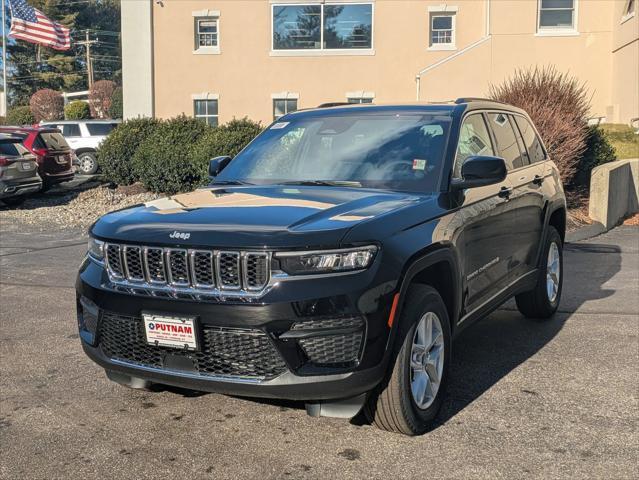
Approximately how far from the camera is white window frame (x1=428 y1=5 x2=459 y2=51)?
25734 mm

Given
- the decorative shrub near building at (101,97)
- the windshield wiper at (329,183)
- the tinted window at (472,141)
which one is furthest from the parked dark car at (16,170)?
the decorative shrub near building at (101,97)

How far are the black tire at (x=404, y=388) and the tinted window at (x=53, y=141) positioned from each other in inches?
644

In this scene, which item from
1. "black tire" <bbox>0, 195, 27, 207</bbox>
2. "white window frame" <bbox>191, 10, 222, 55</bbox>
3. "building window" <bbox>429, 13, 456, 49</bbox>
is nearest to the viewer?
"black tire" <bbox>0, 195, 27, 207</bbox>

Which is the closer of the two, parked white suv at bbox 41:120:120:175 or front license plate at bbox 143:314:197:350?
front license plate at bbox 143:314:197:350

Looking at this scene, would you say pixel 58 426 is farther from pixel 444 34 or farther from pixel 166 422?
pixel 444 34

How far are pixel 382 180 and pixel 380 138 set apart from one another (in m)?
0.44

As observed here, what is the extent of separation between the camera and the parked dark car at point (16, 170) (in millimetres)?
15578

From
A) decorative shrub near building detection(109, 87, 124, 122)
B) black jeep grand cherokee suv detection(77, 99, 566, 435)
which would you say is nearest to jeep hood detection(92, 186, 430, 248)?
black jeep grand cherokee suv detection(77, 99, 566, 435)

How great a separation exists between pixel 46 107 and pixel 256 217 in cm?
5403

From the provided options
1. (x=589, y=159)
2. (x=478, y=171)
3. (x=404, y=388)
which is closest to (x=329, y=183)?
(x=478, y=171)

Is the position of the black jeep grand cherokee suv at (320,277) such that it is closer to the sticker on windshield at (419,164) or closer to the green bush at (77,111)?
the sticker on windshield at (419,164)

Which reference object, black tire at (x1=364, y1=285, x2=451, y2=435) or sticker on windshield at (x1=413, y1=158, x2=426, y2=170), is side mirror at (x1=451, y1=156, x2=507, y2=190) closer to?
sticker on windshield at (x1=413, y1=158, x2=426, y2=170)

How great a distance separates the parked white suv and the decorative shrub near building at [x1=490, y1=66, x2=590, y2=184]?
17.0 m

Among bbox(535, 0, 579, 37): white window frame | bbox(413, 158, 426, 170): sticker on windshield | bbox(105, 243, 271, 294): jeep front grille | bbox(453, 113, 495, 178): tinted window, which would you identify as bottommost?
bbox(105, 243, 271, 294): jeep front grille
